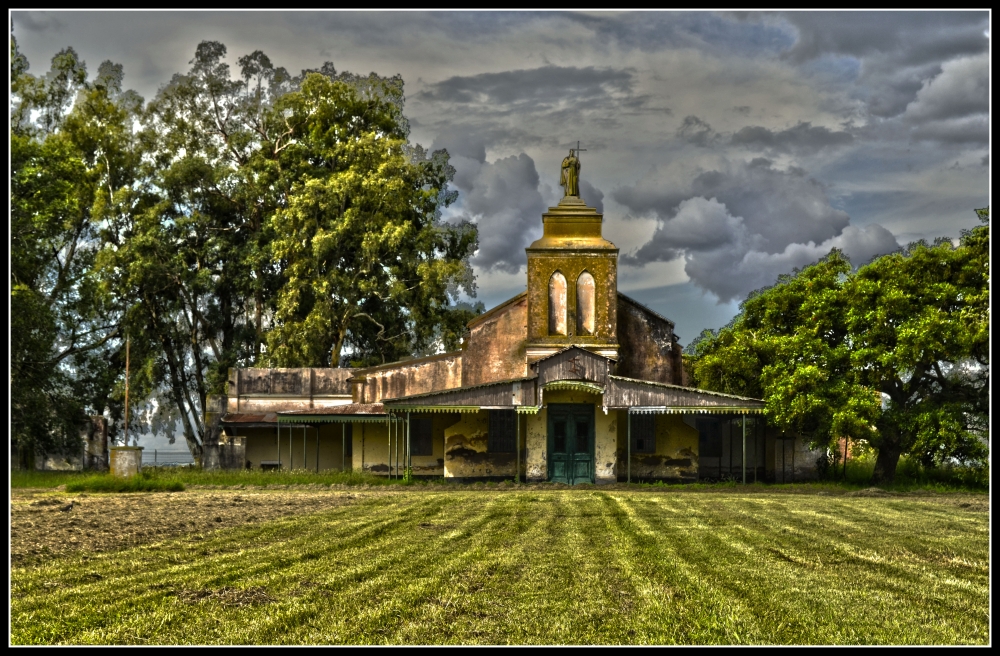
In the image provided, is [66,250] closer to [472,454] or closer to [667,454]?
[472,454]

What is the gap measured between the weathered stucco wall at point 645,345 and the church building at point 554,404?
3cm

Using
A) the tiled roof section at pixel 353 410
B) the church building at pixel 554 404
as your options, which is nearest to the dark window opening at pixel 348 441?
the church building at pixel 554 404

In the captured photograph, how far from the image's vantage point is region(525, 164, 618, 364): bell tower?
113 ft

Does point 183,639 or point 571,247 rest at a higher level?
point 571,247

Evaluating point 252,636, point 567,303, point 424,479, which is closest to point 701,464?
point 567,303

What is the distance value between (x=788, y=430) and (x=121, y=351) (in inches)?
1129

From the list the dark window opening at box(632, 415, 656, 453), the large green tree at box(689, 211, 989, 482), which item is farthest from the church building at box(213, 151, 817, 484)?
the large green tree at box(689, 211, 989, 482)

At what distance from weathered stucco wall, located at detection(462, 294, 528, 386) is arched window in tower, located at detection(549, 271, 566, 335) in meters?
1.40

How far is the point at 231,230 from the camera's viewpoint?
4759cm

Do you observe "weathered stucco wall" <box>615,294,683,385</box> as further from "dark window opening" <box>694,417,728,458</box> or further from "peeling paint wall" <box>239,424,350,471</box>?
"peeling paint wall" <box>239,424,350,471</box>

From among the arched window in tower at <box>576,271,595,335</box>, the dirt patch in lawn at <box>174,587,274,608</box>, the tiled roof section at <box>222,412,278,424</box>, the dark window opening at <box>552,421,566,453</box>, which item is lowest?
the dirt patch in lawn at <box>174,587,274,608</box>

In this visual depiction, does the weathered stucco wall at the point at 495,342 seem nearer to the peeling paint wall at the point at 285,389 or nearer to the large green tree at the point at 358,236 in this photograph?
the peeling paint wall at the point at 285,389

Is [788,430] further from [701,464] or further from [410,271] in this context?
[410,271]

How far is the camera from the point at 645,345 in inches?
1414
